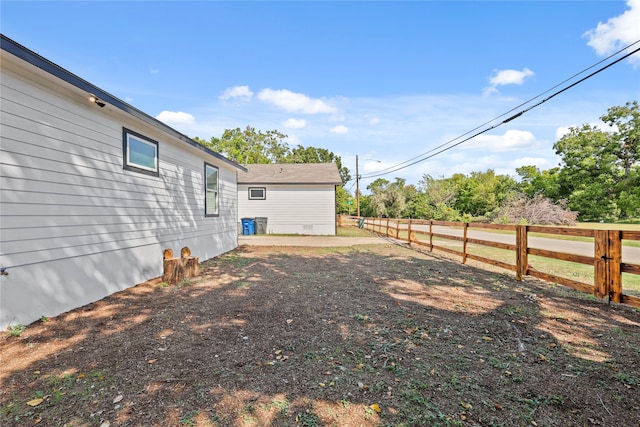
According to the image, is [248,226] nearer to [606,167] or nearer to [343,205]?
[343,205]

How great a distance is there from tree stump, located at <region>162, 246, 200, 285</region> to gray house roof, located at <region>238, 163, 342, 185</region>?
1047 cm

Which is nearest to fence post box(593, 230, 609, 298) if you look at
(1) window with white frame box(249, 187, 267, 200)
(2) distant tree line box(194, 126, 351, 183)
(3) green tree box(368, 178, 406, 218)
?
(1) window with white frame box(249, 187, 267, 200)

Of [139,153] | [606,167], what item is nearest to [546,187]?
[606,167]

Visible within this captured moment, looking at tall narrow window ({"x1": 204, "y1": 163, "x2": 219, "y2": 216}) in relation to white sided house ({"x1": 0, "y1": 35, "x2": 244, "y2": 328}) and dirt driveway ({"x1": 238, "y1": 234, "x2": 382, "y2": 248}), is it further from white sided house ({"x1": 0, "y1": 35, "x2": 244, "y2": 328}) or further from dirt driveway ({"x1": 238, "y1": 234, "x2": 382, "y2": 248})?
dirt driveway ({"x1": 238, "y1": 234, "x2": 382, "y2": 248})

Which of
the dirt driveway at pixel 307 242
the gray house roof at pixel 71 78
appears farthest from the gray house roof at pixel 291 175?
the gray house roof at pixel 71 78

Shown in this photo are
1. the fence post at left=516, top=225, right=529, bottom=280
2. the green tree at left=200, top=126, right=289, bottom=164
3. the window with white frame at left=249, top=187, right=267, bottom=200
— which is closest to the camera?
the fence post at left=516, top=225, right=529, bottom=280

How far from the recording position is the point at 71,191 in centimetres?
390

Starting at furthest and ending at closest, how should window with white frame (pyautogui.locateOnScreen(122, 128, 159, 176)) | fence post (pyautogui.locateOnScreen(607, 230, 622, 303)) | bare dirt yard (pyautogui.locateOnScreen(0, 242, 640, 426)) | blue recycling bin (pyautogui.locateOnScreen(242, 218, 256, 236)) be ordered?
blue recycling bin (pyautogui.locateOnScreen(242, 218, 256, 236)) < window with white frame (pyautogui.locateOnScreen(122, 128, 159, 176)) < fence post (pyautogui.locateOnScreen(607, 230, 622, 303)) < bare dirt yard (pyautogui.locateOnScreen(0, 242, 640, 426))

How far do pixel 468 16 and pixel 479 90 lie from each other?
13.7 ft

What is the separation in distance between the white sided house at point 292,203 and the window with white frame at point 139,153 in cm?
1087

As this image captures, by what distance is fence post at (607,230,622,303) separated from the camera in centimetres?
402

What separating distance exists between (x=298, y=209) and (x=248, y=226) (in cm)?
314

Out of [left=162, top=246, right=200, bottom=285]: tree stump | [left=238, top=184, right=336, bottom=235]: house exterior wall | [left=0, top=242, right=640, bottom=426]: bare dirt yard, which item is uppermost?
[left=238, top=184, right=336, bottom=235]: house exterior wall

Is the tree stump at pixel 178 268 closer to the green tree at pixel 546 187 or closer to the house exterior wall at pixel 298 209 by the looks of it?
the house exterior wall at pixel 298 209
